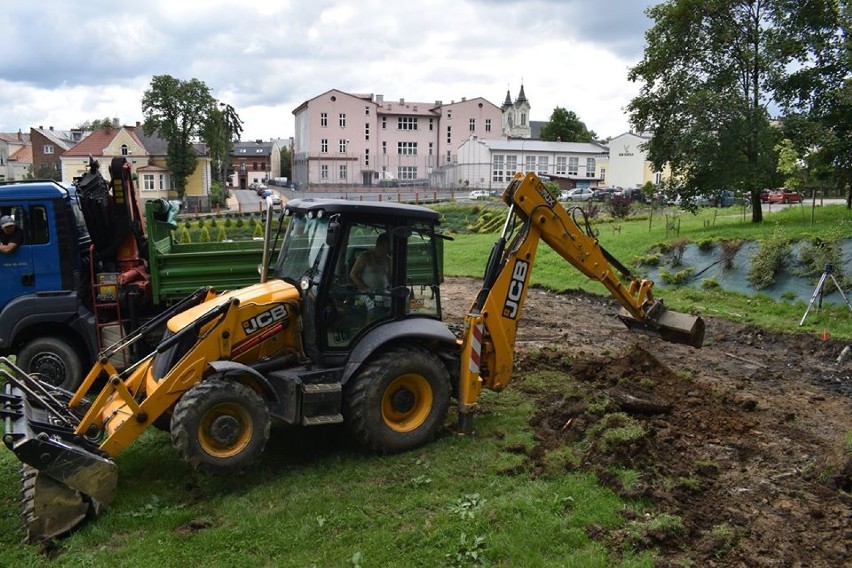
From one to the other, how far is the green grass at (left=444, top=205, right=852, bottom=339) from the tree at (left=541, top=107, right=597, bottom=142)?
61019 millimetres

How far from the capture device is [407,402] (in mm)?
6984

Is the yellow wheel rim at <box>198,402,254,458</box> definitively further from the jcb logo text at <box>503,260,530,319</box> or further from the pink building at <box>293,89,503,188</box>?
the pink building at <box>293,89,503,188</box>

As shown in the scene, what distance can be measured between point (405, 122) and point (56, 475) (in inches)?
3150

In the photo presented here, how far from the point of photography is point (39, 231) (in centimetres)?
923

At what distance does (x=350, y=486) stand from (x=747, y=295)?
11.2 meters

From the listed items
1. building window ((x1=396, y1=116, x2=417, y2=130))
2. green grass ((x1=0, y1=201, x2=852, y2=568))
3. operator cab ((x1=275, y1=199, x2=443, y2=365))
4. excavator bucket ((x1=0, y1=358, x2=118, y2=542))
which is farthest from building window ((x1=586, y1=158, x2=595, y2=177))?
excavator bucket ((x1=0, y1=358, x2=118, y2=542))

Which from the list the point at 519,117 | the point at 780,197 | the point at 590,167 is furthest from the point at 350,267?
the point at 519,117

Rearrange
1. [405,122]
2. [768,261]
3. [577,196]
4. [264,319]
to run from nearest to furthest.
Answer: [264,319] < [768,261] < [577,196] < [405,122]

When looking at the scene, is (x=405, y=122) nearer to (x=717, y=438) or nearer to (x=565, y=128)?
(x=565, y=128)

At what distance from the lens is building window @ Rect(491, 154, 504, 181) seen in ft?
234

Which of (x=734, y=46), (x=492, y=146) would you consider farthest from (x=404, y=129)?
(x=734, y=46)

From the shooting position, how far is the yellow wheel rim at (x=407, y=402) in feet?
22.6

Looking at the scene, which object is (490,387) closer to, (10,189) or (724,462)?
Answer: (724,462)

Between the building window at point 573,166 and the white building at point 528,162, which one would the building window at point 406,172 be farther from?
the building window at point 573,166
